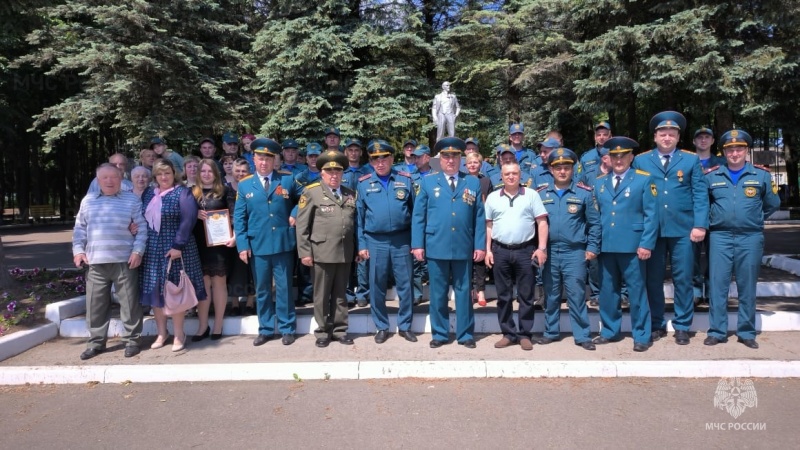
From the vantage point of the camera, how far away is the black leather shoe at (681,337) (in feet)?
18.2

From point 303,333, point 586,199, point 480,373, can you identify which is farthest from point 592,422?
point 303,333

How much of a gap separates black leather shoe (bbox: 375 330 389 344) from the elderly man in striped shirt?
2.61 meters

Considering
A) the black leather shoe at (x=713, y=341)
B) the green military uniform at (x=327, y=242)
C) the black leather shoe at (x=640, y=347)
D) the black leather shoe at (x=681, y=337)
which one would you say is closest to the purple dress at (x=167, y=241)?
the green military uniform at (x=327, y=242)

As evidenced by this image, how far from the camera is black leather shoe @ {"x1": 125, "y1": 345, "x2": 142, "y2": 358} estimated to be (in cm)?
547

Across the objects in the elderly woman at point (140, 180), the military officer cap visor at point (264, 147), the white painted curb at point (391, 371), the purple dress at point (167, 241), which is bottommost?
the white painted curb at point (391, 371)

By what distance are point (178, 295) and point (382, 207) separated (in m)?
2.39

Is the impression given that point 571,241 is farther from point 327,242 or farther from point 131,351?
point 131,351

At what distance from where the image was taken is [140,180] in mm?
5914

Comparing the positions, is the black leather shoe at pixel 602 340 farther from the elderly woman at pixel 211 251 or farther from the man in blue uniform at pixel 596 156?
the elderly woman at pixel 211 251

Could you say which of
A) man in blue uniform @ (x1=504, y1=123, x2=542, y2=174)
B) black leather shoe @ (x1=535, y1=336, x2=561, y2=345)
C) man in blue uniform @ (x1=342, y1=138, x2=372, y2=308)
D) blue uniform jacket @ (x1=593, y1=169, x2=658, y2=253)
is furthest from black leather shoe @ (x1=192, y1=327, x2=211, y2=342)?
man in blue uniform @ (x1=504, y1=123, x2=542, y2=174)

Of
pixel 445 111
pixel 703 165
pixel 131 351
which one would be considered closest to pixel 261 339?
pixel 131 351

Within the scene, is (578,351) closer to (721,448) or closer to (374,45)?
(721,448)

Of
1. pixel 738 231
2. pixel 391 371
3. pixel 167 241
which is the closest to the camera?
pixel 391 371

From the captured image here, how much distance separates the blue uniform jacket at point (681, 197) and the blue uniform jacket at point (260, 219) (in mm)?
4135
